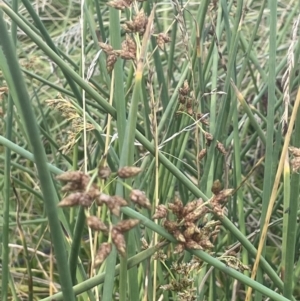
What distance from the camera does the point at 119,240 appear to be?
29cm

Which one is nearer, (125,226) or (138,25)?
(125,226)

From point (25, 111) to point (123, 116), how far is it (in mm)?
136

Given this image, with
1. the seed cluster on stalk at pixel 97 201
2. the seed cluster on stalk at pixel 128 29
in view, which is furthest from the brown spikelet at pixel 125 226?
the seed cluster on stalk at pixel 128 29

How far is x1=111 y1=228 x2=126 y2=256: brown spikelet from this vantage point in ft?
0.94

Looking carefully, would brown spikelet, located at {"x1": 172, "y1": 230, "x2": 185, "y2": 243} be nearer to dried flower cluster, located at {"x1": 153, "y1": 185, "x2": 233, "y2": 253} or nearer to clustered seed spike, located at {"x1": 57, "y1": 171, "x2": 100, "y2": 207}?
dried flower cluster, located at {"x1": 153, "y1": 185, "x2": 233, "y2": 253}

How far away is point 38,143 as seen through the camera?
325 mm

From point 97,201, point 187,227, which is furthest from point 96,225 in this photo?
point 187,227

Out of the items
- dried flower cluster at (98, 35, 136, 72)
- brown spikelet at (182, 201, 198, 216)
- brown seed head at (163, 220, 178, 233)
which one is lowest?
brown seed head at (163, 220, 178, 233)

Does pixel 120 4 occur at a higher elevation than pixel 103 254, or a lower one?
higher

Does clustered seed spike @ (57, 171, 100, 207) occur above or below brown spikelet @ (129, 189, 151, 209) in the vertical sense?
above

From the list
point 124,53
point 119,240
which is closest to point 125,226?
point 119,240

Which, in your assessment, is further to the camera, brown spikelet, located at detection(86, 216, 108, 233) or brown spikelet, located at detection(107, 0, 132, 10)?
brown spikelet, located at detection(107, 0, 132, 10)

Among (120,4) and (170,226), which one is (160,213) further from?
(120,4)

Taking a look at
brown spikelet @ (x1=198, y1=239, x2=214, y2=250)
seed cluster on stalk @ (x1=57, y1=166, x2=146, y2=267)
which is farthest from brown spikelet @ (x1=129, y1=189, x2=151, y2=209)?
brown spikelet @ (x1=198, y1=239, x2=214, y2=250)
